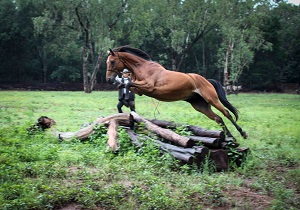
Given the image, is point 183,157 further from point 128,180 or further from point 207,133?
point 128,180

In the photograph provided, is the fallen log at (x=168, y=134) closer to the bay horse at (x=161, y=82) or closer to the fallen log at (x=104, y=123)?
the fallen log at (x=104, y=123)

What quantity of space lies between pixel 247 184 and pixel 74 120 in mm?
9032

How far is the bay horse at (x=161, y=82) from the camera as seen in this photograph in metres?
9.50

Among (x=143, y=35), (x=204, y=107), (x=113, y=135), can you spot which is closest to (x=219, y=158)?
(x=113, y=135)

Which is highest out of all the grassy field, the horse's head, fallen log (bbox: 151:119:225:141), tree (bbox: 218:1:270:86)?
tree (bbox: 218:1:270:86)

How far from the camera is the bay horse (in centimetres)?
950

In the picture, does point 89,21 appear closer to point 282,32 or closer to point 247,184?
point 282,32

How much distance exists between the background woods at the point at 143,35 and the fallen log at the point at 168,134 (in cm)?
2708

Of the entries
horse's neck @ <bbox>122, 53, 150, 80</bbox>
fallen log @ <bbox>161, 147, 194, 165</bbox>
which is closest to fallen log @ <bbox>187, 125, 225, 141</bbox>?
fallen log @ <bbox>161, 147, 194, 165</bbox>

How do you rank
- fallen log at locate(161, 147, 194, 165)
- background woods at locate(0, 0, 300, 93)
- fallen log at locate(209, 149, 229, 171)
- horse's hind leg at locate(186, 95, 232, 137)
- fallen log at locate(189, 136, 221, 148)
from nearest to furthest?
1. fallen log at locate(161, 147, 194, 165)
2. fallen log at locate(209, 149, 229, 171)
3. fallen log at locate(189, 136, 221, 148)
4. horse's hind leg at locate(186, 95, 232, 137)
5. background woods at locate(0, 0, 300, 93)

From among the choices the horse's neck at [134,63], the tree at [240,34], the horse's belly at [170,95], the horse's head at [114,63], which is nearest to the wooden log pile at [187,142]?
the horse's belly at [170,95]

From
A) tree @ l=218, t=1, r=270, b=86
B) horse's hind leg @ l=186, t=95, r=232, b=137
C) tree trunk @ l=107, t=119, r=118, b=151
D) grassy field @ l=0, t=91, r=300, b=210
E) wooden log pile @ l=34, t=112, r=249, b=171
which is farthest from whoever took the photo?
tree @ l=218, t=1, r=270, b=86

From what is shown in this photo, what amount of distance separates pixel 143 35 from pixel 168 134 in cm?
3833

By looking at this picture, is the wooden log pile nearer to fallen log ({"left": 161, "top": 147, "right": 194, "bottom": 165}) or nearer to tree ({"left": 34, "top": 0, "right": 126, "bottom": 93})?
fallen log ({"left": 161, "top": 147, "right": 194, "bottom": 165})
